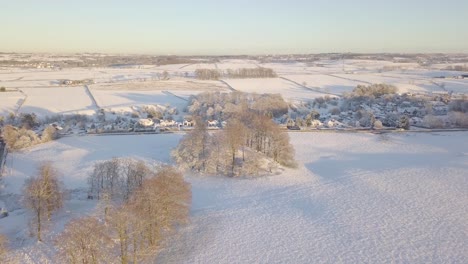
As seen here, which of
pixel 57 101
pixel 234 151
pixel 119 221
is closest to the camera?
pixel 119 221

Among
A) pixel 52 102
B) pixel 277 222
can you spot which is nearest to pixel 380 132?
pixel 277 222

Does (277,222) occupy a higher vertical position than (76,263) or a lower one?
lower

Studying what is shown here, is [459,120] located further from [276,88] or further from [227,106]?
[276,88]

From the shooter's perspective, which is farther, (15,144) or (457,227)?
(15,144)

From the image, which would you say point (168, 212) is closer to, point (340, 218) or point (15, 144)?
point (340, 218)

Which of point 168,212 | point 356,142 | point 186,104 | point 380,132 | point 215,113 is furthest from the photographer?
point 186,104

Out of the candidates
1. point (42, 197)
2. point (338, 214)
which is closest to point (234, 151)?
point (338, 214)

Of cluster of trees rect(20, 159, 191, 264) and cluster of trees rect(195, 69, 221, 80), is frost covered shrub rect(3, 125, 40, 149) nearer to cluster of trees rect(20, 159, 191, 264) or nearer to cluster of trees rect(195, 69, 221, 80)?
cluster of trees rect(20, 159, 191, 264)
